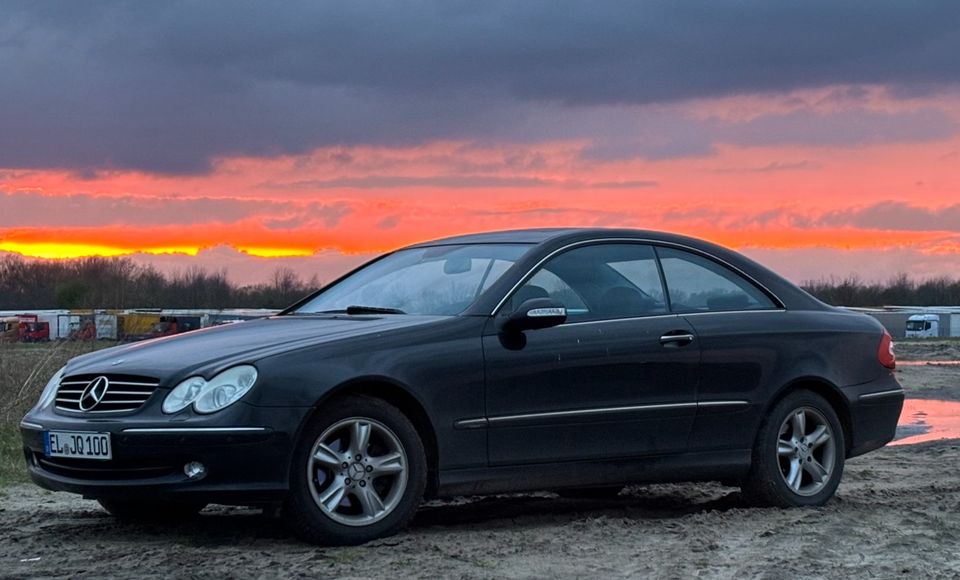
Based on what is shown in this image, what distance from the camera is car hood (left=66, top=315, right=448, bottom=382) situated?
248 inches

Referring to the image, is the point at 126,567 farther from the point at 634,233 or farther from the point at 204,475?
the point at 634,233

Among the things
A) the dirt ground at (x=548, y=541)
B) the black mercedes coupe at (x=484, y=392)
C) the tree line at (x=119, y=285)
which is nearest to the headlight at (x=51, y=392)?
the black mercedes coupe at (x=484, y=392)

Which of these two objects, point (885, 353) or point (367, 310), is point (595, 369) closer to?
point (367, 310)

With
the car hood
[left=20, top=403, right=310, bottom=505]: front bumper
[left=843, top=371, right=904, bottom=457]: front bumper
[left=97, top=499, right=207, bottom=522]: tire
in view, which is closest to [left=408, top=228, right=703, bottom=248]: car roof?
the car hood

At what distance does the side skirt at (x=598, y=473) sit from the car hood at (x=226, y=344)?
78 cm

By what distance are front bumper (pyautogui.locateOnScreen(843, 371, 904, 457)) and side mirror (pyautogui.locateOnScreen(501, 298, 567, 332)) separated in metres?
2.29

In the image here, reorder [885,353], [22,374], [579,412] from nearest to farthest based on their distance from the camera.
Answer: [579,412], [885,353], [22,374]

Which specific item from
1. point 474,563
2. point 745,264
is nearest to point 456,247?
point 745,264

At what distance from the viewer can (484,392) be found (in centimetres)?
677

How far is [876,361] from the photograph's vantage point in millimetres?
8578

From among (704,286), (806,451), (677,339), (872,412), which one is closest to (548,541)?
(677,339)

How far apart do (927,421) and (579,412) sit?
381 inches

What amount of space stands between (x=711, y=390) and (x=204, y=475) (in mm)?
2897

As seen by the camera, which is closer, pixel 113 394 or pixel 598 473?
pixel 113 394
